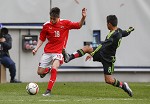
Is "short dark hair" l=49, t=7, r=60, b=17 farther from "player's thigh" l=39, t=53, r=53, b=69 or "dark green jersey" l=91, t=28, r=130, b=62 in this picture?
"dark green jersey" l=91, t=28, r=130, b=62

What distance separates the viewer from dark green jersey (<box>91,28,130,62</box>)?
578 inches

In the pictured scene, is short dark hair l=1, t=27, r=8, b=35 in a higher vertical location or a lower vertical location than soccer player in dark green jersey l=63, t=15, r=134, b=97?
higher

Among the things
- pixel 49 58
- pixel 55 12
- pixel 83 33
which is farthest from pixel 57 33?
pixel 83 33

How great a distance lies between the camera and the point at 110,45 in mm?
14711

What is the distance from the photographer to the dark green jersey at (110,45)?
14.7 metres

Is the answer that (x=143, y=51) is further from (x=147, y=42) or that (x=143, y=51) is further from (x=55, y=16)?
(x=55, y=16)

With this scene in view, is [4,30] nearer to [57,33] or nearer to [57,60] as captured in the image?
[57,33]

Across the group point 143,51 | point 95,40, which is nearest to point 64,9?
point 95,40

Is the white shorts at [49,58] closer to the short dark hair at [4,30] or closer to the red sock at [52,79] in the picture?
the red sock at [52,79]

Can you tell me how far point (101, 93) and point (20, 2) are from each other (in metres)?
6.45

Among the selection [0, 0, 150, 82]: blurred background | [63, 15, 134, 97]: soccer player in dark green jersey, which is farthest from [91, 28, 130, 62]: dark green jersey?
[0, 0, 150, 82]: blurred background

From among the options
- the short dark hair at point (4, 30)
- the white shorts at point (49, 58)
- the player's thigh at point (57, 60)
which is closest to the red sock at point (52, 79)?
the player's thigh at point (57, 60)

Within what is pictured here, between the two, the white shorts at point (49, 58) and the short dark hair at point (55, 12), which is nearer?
the short dark hair at point (55, 12)

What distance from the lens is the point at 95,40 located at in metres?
21.7
